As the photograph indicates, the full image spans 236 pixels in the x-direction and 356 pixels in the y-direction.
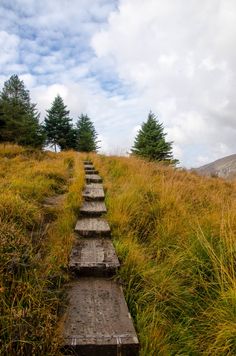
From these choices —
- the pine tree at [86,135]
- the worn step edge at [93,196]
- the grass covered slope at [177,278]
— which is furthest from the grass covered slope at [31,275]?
the pine tree at [86,135]

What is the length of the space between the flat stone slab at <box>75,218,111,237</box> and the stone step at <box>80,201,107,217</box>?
0.98 feet

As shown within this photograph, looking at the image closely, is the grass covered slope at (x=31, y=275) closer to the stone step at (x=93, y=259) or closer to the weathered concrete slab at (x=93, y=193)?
the stone step at (x=93, y=259)

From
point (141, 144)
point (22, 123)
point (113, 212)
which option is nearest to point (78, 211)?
point (113, 212)

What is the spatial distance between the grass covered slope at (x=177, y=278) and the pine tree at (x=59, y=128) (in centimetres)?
3190

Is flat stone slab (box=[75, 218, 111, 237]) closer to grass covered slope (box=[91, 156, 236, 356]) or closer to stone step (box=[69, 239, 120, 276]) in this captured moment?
grass covered slope (box=[91, 156, 236, 356])

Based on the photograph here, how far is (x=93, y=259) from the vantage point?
8.86ft

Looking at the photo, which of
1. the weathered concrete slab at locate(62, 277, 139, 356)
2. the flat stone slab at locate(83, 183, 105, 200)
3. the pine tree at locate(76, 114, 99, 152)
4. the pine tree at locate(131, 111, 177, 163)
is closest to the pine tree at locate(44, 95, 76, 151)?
the pine tree at locate(76, 114, 99, 152)

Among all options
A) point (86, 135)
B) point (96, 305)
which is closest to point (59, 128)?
point (86, 135)

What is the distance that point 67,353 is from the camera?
166 centimetres

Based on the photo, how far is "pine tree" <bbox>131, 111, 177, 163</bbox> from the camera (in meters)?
28.5

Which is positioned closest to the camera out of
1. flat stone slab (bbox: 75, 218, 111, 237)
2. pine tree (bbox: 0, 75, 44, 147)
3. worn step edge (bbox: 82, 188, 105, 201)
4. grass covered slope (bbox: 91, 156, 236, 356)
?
grass covered slope (bbox: 91, 156, 236, 356)

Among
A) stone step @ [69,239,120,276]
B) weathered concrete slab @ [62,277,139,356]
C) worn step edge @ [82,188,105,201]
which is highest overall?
worn step edge @ [82,188,105,201]

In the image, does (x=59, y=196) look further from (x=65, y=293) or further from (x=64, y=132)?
(x=64, y=132)

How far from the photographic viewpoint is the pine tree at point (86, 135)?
33844mm
